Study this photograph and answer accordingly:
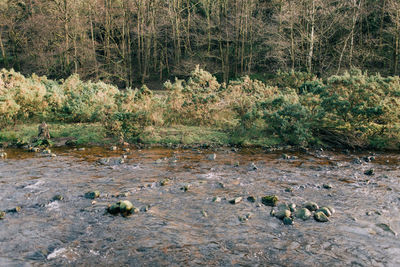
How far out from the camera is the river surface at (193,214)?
217 inches

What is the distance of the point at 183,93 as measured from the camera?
15211mm

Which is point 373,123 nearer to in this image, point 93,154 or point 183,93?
point 183,93

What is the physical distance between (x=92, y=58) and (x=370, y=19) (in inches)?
953

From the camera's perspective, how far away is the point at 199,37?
3359 cm

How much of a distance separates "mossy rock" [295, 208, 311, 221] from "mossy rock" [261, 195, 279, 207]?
1.98 ft

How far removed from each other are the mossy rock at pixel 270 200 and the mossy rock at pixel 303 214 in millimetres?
604

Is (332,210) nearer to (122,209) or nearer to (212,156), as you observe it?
(122,209)

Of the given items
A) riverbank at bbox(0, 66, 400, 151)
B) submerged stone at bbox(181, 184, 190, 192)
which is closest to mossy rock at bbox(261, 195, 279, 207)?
submerged stone at bbox(181, 184, 190, 192)


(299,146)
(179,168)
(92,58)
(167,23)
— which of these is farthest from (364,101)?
(167,23)

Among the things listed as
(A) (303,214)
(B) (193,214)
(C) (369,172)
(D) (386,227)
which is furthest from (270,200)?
(C) (369,172)

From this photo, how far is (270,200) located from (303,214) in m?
0.88

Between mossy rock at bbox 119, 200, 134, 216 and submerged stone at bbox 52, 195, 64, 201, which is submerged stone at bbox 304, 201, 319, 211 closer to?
mossy rock at bbox 119, 200, 134, 216

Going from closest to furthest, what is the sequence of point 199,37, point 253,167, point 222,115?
point 253,167, point 222,115, point 199,37

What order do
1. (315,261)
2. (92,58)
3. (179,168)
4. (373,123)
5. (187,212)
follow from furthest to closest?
(92,58)
(373,123)
(179,168)
(187,212)
(315,261)
